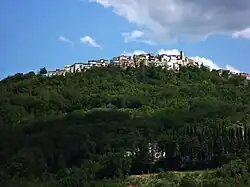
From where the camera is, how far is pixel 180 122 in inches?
1861

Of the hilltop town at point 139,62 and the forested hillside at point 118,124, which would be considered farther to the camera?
the hilltop town at point 139,62

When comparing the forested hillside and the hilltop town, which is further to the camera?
the hilltop town

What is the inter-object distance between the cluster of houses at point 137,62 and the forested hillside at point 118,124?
2.23 metres

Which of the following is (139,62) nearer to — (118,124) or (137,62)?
(137,62)

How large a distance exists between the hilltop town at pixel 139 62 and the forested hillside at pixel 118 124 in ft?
6.96

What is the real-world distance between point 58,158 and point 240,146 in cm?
1313

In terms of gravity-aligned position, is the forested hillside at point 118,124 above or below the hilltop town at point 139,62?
below

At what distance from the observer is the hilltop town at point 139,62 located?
7058 cm

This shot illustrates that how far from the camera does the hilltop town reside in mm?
70581

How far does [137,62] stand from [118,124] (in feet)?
86.9

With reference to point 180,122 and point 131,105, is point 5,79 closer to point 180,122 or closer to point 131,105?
point 131,105

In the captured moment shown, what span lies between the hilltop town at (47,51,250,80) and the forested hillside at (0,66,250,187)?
212 cm

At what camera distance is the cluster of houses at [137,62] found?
232 ft

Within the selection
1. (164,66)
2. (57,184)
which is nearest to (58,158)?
(57,184)
